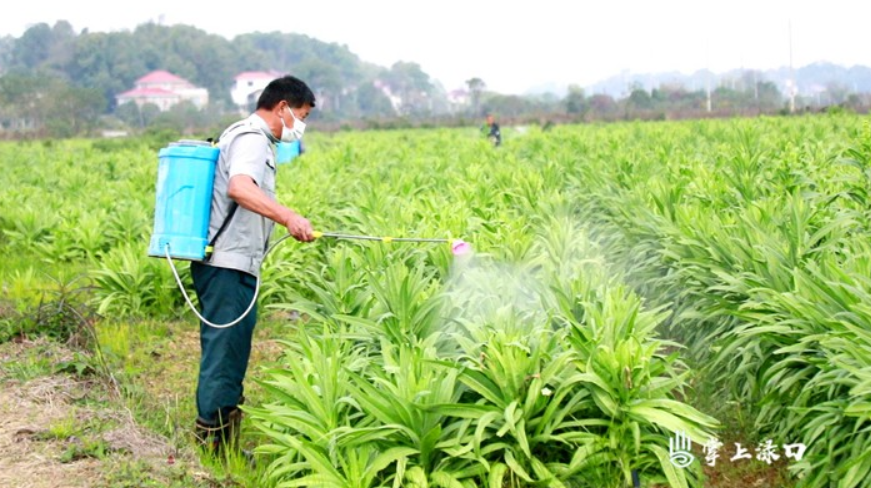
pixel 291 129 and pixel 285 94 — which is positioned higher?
pixel 285 94

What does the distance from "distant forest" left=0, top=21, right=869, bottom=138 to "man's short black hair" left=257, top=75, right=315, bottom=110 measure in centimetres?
3801

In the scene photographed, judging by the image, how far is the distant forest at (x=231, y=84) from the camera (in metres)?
62.0

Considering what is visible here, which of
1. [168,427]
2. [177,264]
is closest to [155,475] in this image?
[168,427]

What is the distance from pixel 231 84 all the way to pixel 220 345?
394 feet

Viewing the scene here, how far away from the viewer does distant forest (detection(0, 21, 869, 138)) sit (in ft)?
203

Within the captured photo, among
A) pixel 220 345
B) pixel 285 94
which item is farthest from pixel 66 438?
pixel 285 94

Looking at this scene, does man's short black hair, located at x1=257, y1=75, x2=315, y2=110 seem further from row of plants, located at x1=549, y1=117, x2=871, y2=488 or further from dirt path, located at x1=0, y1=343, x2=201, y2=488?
row of plants, located at x1=549, y1=117, x2=871, y2=488

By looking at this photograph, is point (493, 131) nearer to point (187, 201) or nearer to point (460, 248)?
point (460, 248)

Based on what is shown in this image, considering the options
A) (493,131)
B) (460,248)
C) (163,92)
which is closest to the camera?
(460,248)

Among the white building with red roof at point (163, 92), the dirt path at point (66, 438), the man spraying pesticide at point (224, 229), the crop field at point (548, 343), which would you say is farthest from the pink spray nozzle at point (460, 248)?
the white building with red roof at point (163, 92)

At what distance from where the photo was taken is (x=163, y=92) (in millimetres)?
101000

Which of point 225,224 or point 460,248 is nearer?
point 225,224

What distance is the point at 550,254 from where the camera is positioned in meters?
7.15

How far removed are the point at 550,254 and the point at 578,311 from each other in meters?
1.96
